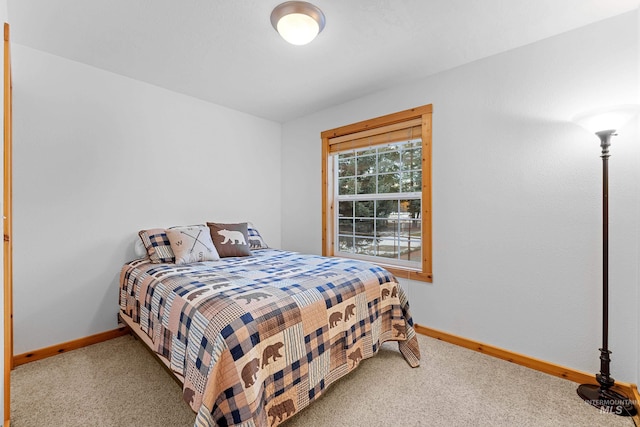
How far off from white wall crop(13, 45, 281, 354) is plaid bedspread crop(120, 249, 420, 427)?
17.8 inches

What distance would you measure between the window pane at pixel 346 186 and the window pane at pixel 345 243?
56cm

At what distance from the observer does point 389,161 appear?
9.96 ft

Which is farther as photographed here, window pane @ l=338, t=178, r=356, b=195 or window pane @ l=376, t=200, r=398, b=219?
window pane @ l=338, t=178, r=356, b=195

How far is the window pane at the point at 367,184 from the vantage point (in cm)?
318

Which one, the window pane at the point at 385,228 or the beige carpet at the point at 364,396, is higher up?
the window pane at the point at 385,228

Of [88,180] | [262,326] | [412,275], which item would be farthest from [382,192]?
[88,180]

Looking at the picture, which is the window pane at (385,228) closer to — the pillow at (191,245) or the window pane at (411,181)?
the window pane at (411,181)

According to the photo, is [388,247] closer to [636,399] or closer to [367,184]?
[367,184]

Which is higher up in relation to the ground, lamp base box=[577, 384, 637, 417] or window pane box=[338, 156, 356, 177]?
window pane box=[338, 156, 356, 177]

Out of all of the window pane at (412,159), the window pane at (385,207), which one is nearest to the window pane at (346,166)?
the window pane at (385,207)

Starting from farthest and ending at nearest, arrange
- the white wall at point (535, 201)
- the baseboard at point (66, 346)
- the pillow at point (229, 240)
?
the pillow at point (229, 240)
the baseboard at point (66, 346)
the white wall at point (535, 201)

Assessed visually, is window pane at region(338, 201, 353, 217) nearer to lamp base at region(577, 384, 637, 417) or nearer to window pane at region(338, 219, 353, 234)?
window pane at region(338, 219, 353, 234)

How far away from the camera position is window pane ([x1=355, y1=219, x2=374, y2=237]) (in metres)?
3.21

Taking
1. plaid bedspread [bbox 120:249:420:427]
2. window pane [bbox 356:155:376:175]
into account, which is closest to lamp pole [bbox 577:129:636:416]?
plaid bedspread [bbox 120:249:420:427]
